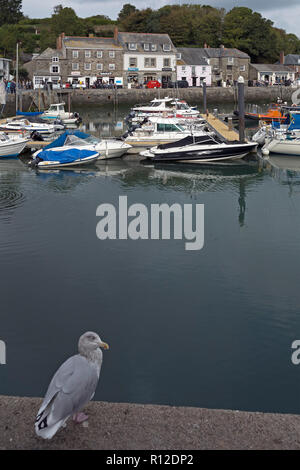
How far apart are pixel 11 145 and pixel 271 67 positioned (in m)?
71.3

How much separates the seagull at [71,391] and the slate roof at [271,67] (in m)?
90.3

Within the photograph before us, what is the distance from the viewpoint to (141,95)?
235 ft

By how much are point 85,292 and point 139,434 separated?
7.12m

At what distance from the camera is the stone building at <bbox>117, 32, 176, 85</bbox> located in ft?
267

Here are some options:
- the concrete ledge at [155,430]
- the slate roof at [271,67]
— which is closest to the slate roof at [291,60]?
the slate roof at [271,67]

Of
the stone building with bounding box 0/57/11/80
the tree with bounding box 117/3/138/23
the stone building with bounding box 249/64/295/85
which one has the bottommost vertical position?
the stone building with bounding box 0/57/11/80

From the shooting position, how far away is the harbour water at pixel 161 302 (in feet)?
30.4

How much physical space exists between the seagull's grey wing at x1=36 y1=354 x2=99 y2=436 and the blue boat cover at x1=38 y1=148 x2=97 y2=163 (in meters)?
23.5

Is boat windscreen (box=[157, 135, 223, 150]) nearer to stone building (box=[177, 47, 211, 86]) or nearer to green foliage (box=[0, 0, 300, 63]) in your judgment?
stone building (box=[177, 47, 211, 86])

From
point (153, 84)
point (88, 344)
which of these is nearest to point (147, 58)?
point (153, 84)

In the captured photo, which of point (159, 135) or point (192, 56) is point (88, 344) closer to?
point (159, 135)

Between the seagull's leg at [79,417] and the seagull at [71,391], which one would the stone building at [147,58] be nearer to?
the seagull at [71,391]

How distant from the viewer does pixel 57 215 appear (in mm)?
20266

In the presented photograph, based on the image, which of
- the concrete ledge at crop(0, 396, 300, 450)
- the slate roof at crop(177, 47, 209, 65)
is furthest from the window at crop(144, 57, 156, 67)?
the concrete ledge at crop(0, 396, 300, 450)
